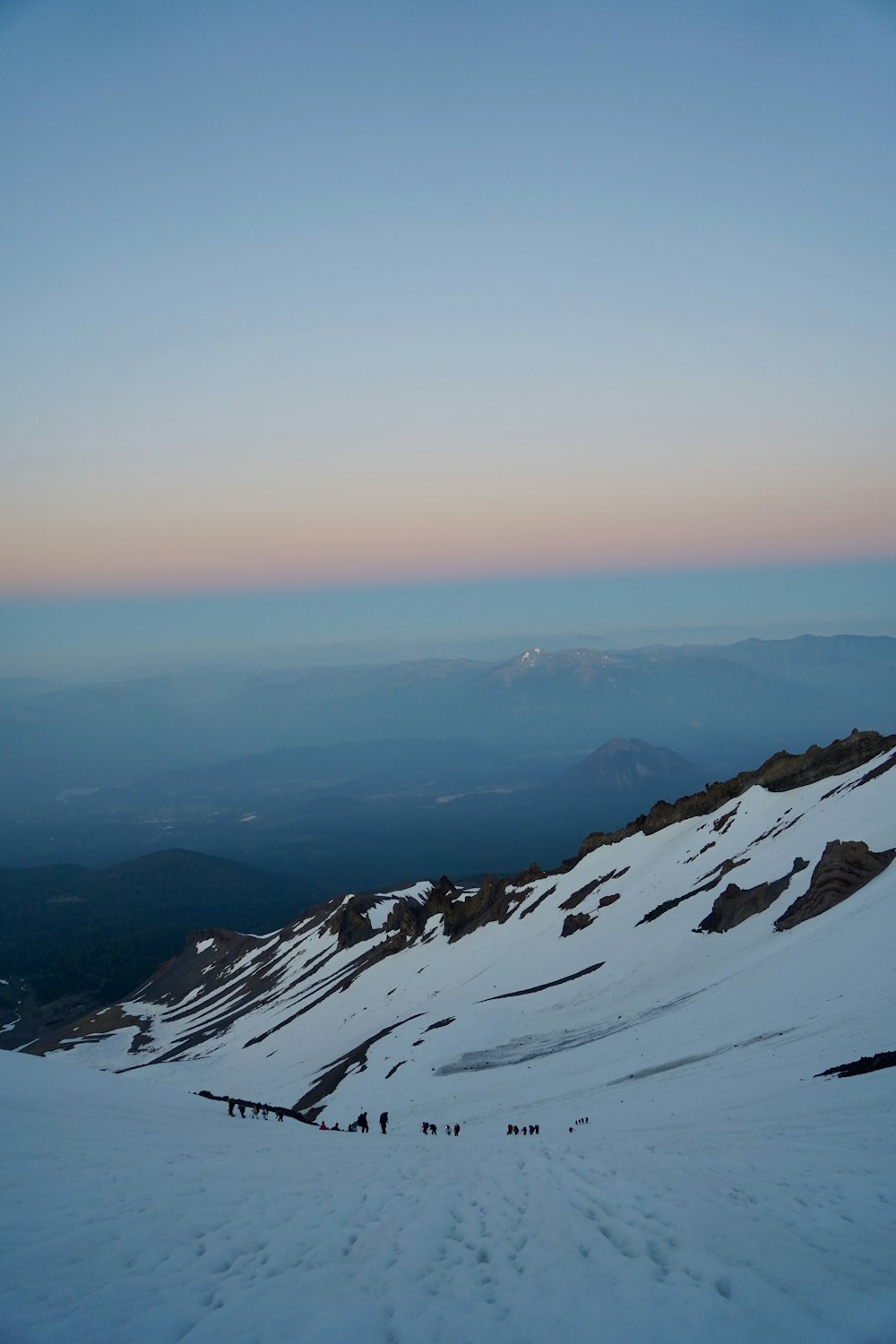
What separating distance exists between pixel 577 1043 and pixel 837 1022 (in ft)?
56.1

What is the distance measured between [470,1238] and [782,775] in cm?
6377

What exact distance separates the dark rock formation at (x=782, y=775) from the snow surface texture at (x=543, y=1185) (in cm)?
2162

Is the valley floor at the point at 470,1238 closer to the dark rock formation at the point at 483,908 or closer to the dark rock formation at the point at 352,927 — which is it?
the dark rock formation at the point at 483,908

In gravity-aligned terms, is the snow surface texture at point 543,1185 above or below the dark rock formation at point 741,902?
above

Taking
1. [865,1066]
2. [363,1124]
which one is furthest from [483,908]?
[865,1066]

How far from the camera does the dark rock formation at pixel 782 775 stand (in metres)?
60.8

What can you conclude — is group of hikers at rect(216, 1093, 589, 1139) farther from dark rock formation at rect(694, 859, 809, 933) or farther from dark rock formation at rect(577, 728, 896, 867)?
dark rock formation at rect(577, 728, 896, 867)

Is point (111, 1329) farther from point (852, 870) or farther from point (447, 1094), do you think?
point (852, 870)

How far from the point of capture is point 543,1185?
527 inches

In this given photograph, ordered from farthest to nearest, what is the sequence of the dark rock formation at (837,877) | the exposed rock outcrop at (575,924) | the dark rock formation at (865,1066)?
the exposed rock outcrop at (575,924), the dark rock formation at (837,877), the dark rock formation at (865,1066)

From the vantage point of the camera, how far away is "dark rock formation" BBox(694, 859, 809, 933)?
4319cm

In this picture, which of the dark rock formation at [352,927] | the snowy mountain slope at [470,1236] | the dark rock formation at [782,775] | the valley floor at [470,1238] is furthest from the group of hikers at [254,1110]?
the dark rock formation at [352,927]

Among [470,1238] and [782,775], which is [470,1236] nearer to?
[470,1238]

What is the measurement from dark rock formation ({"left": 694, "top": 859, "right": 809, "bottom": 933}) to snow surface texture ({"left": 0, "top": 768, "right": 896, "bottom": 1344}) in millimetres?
958
